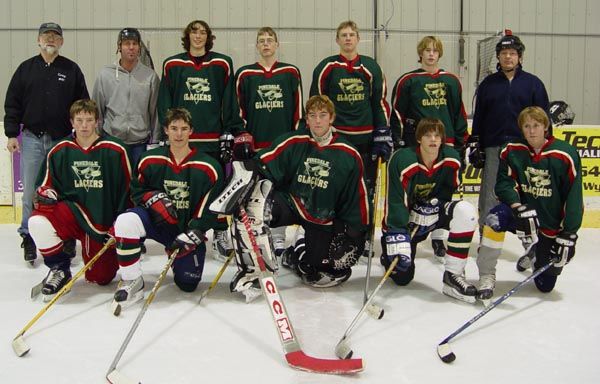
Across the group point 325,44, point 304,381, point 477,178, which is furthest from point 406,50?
point 304,381

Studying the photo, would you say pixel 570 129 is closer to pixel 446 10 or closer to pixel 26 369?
pixel 446 10

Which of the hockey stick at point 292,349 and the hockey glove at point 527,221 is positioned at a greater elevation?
the hockey glove at point 527,221

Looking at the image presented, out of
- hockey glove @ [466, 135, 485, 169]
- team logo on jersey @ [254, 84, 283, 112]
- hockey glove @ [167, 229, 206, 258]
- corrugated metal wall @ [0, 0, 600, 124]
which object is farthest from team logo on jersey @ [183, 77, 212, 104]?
corrugated metal wall @ [0, 0, 600, 124]

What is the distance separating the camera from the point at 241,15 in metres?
6.34

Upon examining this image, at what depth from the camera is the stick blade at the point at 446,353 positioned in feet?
6.55

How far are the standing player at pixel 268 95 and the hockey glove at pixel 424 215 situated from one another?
88cm

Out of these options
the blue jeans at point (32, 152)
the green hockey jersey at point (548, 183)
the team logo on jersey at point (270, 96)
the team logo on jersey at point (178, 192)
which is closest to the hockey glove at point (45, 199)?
the team logo on jersey at point (178, 192)

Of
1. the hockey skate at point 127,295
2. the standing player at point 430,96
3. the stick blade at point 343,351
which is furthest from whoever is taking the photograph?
the standing player at point 430,96

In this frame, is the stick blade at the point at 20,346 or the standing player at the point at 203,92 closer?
the stick blade at the point at 20,346

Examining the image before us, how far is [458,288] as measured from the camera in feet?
8.82

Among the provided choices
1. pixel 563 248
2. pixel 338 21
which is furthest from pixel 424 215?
pixel 338 21

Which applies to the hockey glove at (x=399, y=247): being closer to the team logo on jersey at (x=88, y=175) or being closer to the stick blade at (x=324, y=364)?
the stick blade at (x=324, y=364)

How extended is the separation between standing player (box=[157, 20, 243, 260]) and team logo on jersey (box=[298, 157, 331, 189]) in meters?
0.58

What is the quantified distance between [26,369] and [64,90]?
199 cm
